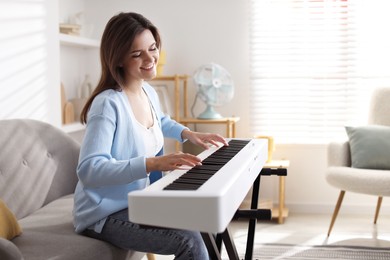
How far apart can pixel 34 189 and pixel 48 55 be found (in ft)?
3.96

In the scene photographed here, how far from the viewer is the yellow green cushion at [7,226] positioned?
202 cm

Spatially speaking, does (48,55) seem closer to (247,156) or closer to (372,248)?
(247,156)

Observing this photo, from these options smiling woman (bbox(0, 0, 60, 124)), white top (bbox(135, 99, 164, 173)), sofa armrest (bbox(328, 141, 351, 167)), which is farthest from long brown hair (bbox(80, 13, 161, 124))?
sofa armrest (bbox(328, 141, 351, 167))

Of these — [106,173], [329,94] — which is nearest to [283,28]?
[329,94]

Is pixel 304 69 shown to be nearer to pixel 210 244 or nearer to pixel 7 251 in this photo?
pixel 210 244

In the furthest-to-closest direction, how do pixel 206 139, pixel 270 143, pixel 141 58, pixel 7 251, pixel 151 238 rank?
pixel 270 143, pixel 206 139, pixel 141 58, pixel 151 238, pixel 7 251

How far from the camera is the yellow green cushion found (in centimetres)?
202

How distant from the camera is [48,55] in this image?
3553 millimetres

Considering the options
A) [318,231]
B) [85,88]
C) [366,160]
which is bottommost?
[318,231]

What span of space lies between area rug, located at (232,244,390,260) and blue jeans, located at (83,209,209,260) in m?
1.55

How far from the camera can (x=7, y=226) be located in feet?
6.72

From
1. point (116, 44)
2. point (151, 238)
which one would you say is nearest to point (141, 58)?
point (116, 44)

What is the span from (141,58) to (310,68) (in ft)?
8.56

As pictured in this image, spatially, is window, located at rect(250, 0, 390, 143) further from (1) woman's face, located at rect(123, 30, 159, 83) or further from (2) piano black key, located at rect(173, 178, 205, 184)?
(2) piano black key, located at rect(173, 178, 205, 184)
